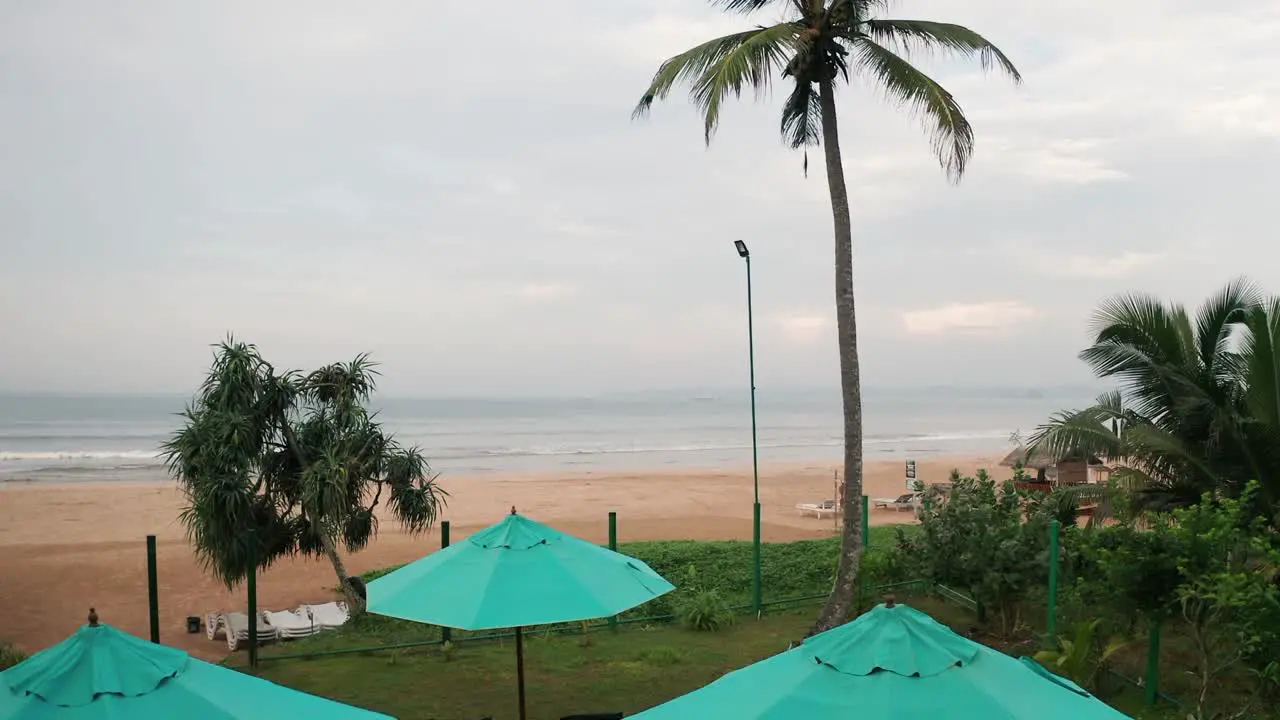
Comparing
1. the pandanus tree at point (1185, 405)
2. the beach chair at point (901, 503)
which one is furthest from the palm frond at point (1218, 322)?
the beach chair at point (901, 503)

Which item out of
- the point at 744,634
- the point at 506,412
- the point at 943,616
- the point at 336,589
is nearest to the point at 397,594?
the point at 744,634

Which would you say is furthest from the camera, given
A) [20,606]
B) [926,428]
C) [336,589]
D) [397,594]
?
[926,428]

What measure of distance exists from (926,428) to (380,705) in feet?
267

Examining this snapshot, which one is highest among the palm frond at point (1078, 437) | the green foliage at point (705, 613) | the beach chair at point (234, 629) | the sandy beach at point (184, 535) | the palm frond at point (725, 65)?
the palm frond at point (725, 65)

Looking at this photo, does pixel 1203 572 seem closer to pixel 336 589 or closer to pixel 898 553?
pixel 898 553

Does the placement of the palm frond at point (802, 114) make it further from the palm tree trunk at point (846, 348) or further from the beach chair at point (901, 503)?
the beach chair at point (901, 503)

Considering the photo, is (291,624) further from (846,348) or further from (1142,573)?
(1142,573)

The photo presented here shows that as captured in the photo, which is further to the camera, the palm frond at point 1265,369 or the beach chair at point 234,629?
the beach chair at point 234,629

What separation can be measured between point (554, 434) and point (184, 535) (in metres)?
48.1

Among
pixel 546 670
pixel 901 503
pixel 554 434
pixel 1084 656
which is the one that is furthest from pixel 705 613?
pixel 554 434

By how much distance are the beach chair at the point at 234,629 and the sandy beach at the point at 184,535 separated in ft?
0.71

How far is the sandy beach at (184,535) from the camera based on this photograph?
16844 millimetres

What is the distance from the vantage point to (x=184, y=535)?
24984mm

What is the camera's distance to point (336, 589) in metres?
17.7
